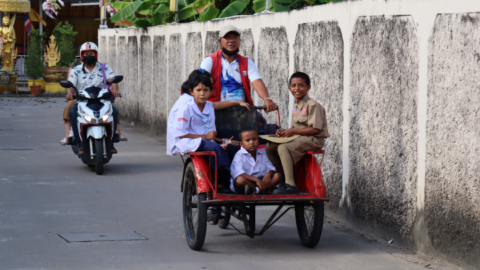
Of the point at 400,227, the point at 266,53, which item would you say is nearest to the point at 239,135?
the point at 400,227

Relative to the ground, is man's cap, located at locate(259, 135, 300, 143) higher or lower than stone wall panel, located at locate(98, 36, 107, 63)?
lower

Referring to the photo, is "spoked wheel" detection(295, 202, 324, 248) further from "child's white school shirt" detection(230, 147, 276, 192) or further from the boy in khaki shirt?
"child's white school shirt" detection(230, 147, 276, 192)

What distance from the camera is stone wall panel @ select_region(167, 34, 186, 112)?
1555cm

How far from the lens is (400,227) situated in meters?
6.88

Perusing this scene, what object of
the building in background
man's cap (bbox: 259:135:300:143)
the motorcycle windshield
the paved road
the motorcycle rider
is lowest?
the paved road

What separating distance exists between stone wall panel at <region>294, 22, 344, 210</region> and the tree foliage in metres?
3.88

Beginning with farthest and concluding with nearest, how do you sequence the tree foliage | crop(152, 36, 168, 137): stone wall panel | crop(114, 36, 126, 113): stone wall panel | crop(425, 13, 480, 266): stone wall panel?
crop(114, 36, 126, 113): stone wall panel, crop(152, 36, 168, 137): stone wall panel, the tree foliage, crop(425, 13, 480, 266): stone wall panel

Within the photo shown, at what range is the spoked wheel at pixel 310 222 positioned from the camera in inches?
259

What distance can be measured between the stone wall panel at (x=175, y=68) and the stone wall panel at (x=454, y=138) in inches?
372

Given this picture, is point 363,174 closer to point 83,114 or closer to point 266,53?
point 266,53

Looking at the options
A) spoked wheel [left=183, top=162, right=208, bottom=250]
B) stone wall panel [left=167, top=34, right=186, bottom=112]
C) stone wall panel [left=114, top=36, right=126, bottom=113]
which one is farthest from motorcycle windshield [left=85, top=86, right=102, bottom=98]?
stone wall panel [left=114, top=36, right=126, bottom=113]

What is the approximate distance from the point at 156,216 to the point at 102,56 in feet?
56.8

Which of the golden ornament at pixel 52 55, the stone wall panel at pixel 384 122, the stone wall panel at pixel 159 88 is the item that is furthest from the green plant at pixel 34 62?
the stone wall panel at pixel 384 122

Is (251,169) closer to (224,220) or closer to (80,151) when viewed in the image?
(224,220)
